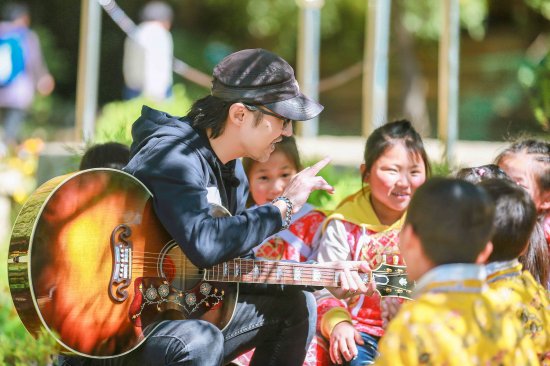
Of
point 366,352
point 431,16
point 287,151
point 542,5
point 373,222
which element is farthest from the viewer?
point 431,16

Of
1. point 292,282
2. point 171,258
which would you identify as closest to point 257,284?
point 292,282

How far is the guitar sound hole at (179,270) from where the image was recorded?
327cm

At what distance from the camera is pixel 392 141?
13.2 feet

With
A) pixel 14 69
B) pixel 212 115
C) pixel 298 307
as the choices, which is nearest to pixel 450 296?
pixel 298 307

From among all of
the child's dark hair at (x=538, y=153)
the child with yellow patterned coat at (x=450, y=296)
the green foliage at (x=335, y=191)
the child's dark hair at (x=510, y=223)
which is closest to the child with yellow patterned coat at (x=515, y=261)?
the child's dark hair at (x=510, y=223)

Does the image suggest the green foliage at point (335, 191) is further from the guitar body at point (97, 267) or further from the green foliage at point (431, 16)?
the green foliage at point (431, 16)

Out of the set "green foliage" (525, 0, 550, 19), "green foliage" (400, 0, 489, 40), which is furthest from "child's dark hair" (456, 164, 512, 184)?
"green foliage" (400, 0, 489, 40)

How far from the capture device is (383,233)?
153 inches

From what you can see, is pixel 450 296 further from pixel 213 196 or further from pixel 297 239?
pixel 297 239

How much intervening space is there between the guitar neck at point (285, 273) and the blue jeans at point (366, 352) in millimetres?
369

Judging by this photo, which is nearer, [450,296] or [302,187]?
[450,296]

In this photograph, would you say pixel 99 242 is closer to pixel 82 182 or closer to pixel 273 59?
pixel 82 182

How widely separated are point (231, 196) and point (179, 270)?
1.58 feet

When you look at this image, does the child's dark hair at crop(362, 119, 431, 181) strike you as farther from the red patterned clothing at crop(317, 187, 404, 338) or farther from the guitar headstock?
the guitar headstock
